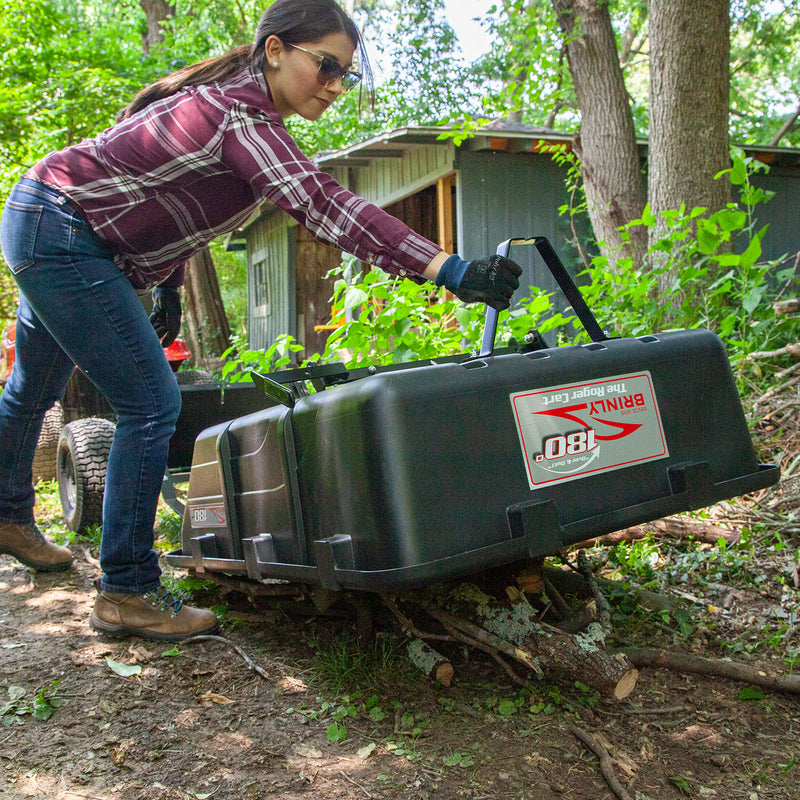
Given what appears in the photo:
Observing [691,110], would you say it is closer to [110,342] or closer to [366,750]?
[110,342]

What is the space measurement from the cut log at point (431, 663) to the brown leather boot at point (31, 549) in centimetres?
180

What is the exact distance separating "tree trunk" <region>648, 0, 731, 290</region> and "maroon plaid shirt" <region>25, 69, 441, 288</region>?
3.50m

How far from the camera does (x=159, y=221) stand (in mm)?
2186

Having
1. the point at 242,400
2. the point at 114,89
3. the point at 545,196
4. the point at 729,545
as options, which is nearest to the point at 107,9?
the point at 114,89

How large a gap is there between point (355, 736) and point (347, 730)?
34 millimetres

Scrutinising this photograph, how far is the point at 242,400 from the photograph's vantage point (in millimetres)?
3457

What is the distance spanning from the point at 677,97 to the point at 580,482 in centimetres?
408

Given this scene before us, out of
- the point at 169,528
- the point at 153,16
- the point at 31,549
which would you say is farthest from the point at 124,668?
the point at 153,16

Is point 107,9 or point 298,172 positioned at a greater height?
point 107,9

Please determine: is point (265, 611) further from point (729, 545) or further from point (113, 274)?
point (729, 545)

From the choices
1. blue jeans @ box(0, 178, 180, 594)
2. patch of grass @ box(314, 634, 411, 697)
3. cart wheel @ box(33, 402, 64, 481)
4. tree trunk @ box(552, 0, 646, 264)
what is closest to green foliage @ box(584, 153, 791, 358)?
tree trunk @ box(552, 0, 646, 264)

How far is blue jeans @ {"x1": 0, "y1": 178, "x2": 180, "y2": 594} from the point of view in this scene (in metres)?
2.16

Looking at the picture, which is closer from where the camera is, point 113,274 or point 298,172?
point 298,172

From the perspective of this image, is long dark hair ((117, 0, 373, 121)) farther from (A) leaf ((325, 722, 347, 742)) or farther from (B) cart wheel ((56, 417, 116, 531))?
(B) cart wheel ((56, 417, 116, 531))
